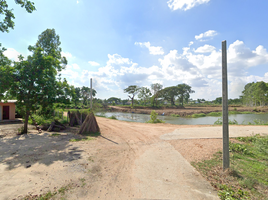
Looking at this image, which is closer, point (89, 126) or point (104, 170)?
point (104, 170)

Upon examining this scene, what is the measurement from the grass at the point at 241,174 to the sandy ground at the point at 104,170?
11.6 inches

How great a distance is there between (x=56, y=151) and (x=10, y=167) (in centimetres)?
157


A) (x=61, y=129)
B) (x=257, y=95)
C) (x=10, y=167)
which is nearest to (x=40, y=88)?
(x=61, y=129)

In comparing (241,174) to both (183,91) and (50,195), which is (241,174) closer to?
(50,195)

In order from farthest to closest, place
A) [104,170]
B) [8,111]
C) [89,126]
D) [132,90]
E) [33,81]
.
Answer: [132,90] → [8,111] → [89,126] → [33,81] → [104,170]

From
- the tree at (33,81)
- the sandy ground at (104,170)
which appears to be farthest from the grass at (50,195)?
the tree at (33,81)

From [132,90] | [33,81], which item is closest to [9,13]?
[33,81]

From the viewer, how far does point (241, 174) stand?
3.90m

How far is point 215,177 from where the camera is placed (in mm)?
3818

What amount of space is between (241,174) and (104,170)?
13.0 feet

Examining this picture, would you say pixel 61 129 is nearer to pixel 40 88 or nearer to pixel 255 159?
pixel 40 88

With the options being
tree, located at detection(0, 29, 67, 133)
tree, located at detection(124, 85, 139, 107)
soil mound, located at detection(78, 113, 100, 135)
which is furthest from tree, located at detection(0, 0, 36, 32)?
tree, located at detection(124, 85, 139, 107)

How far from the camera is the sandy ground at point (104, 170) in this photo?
125 inches

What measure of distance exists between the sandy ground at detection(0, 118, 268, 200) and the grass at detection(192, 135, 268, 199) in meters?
0.29
